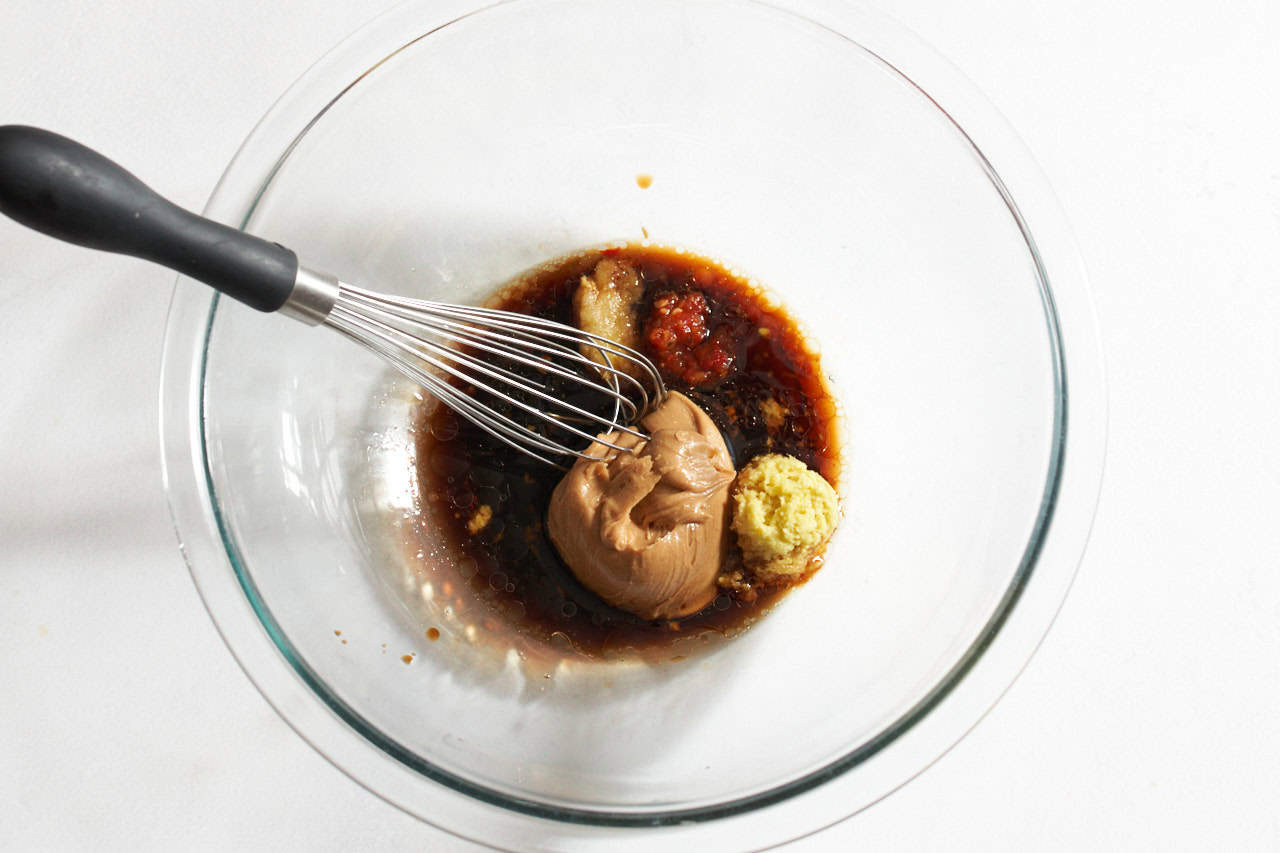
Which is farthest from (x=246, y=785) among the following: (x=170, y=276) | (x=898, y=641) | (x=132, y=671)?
(x=898, y=641)

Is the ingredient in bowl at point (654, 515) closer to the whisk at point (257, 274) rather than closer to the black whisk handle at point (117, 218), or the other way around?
the whisk at point (257, 274)

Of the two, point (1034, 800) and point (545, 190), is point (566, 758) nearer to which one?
point (1034, 800)

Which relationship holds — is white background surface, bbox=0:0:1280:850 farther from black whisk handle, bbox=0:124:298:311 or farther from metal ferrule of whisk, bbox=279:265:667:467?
black whisk handle, bbox=0:124:298:311

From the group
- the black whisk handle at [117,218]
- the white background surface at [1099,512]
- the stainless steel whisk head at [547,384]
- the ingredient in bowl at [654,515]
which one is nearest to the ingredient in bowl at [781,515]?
the ingredient in bowl at [654,515]

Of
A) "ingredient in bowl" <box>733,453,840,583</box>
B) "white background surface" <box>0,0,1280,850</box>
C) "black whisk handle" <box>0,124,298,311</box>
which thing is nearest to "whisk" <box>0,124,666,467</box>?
"black whisk handle" <box>0,124,298,311</box>

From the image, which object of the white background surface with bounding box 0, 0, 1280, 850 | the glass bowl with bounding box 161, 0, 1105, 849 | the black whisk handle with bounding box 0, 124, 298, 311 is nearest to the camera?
the black whisk handle with bounding box 0, 124, 298, 311

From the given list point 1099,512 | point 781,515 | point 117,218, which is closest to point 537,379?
point 781,515
